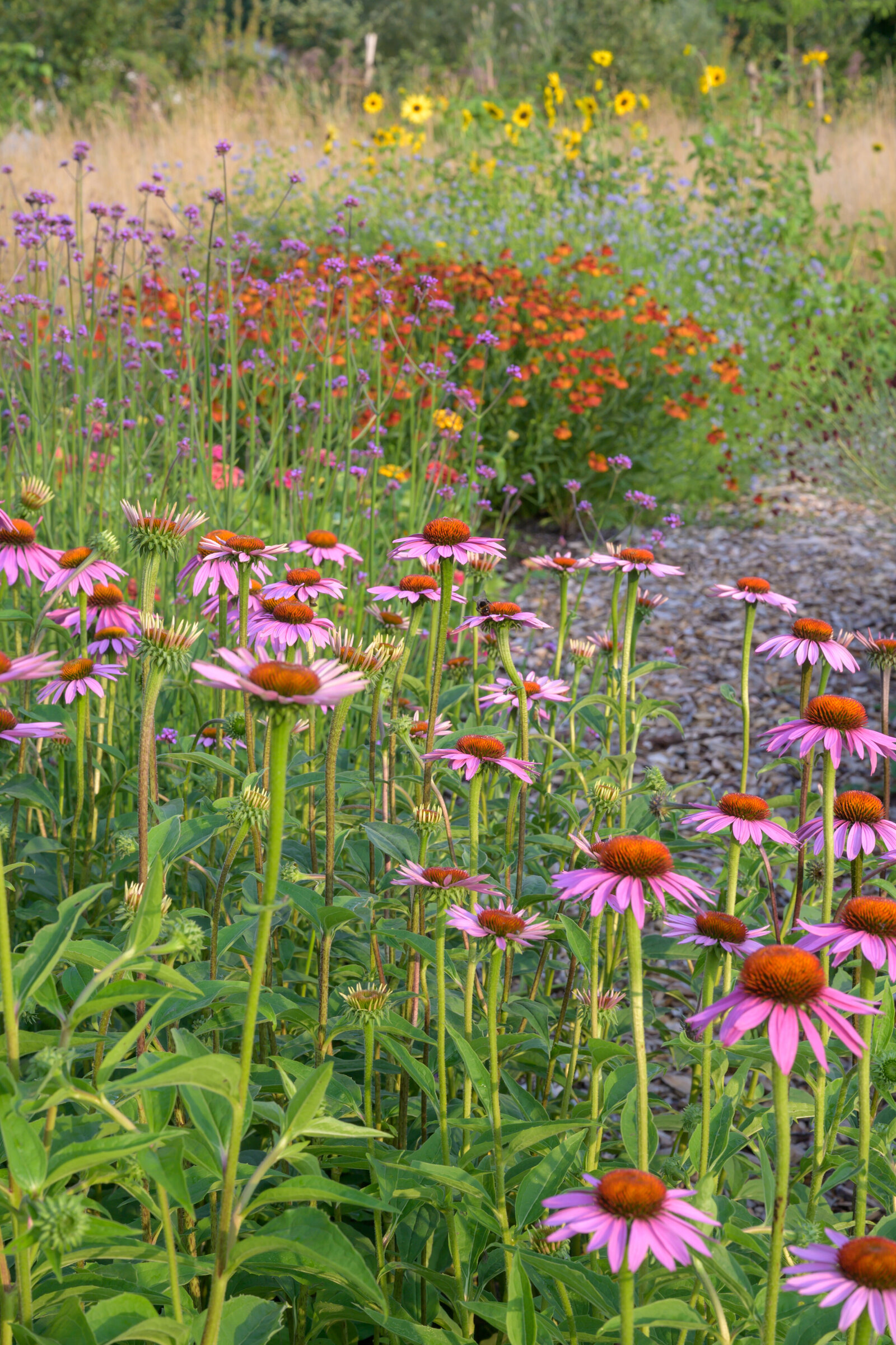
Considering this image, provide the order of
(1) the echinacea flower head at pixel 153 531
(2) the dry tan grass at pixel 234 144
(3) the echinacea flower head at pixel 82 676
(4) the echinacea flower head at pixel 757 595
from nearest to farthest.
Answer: (1) the echinacea flower head at pixel 153 531, (3) the echinacea flower head at pixel 82 676, (4) the echinacea flower head at pixel 757 595, (2) the dry tan grass at pixel 234 144

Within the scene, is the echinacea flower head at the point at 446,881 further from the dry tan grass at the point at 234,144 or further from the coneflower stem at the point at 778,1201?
the dry tan grass at the point at 234,144

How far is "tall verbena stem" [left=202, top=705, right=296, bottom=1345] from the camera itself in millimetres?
758

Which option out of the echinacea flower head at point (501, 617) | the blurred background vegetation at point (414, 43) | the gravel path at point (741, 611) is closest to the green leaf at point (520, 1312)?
the echinacea flower head at point (501, 617)

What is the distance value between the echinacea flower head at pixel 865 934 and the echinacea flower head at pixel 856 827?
18 centimetres

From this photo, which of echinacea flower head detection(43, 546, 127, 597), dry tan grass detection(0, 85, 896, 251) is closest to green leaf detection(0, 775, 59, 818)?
echinacea flower head detection(43, 546, 127, 597)

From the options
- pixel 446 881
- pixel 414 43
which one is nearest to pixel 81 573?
pixel 446 881

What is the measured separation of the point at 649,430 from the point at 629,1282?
18.0ft

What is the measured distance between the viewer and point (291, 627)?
1323mm

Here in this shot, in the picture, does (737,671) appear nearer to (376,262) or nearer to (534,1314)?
(376,262)

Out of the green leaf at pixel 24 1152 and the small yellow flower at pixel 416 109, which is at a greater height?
the small yellow flower at pixel 416 109

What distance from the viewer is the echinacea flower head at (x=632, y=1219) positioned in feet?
2.35

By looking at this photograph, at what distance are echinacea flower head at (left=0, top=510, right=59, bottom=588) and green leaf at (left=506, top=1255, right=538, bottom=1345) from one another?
1063mm

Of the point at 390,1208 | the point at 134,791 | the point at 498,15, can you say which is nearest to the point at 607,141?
the point at 134,791

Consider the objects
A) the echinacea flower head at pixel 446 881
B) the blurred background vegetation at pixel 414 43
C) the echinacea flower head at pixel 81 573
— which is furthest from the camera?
the blurred background vegetation at pixel 414 43
